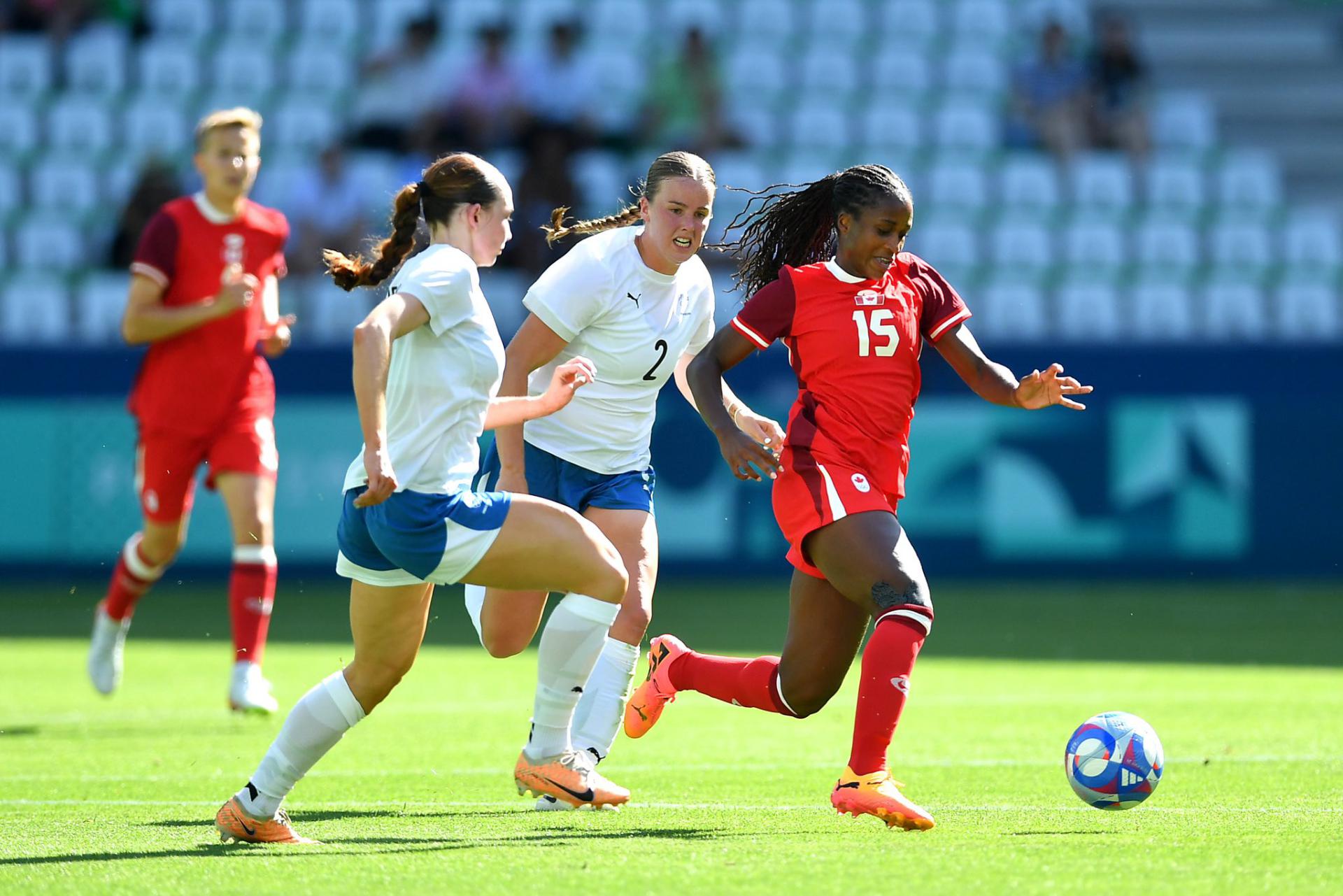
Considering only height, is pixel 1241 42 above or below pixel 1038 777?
above

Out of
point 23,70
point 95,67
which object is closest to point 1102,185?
point 95,67

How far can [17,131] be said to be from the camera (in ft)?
55.5

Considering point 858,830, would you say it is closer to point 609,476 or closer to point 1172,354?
point 609,476

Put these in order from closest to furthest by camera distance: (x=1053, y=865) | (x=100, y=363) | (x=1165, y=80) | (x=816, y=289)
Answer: (x=1053, y=865), (x=816, y=289), (x=100, y=363), (x=1165, y=80)

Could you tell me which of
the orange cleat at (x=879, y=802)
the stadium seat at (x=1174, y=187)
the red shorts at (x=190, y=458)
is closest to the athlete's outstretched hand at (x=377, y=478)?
the orange cleat at (x=879, y=802)

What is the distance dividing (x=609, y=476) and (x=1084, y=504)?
8.43m

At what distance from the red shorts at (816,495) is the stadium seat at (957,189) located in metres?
11.2

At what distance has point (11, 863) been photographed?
4945 millimetres

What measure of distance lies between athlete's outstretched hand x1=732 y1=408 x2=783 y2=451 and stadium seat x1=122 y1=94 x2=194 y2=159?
452 inches

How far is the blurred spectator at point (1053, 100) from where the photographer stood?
17297mm

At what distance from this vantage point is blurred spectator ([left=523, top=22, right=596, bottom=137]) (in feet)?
53.9

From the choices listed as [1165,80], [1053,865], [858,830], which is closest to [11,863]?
[858,830]

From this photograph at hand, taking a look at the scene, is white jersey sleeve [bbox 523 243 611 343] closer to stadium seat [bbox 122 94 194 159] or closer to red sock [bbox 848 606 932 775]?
red sock [bbox 848 606 932 775]

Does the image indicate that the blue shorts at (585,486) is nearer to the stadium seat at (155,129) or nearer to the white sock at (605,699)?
the white sock at (605,699)
